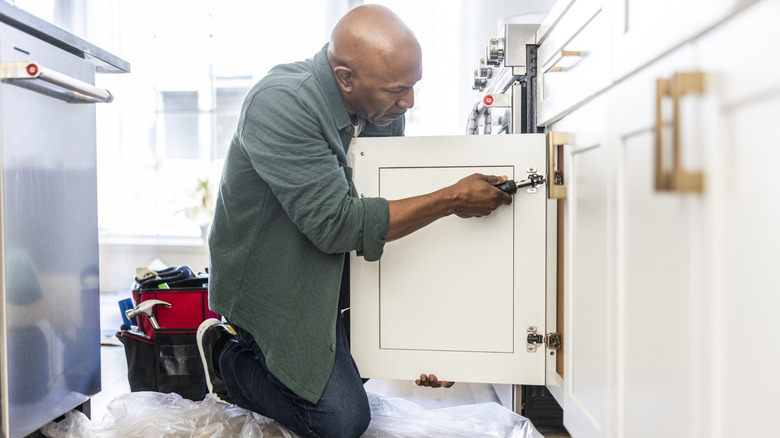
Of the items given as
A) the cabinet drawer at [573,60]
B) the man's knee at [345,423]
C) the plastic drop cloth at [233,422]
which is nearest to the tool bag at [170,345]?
the plastic drop cloth at [233,422]

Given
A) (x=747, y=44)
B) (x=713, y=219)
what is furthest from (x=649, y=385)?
(x=747, y=44)

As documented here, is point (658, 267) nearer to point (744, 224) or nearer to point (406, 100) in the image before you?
point (744, 224)

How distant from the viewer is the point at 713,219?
21.7 inches

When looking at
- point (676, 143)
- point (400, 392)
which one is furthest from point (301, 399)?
point (676, 143)

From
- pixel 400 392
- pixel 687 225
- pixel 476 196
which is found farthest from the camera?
pixel 400 392

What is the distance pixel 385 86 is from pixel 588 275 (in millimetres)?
571

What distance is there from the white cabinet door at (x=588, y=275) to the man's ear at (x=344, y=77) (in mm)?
446

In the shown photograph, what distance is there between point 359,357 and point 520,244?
1.39ft

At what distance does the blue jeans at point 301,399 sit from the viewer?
1.29 meters

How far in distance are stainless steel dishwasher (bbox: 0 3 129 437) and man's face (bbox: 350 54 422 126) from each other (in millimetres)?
560

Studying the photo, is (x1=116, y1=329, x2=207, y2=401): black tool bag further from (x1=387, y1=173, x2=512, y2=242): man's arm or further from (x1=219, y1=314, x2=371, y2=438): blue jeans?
(x1=387, y1=173, x2=512, y2=242): man's arm

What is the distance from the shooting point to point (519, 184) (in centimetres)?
119

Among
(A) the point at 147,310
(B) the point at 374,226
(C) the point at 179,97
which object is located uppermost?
(C) the point at 179,97

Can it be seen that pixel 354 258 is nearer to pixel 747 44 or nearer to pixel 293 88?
pixel 293 88
